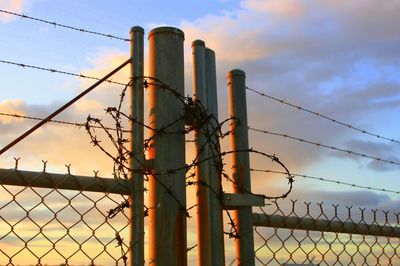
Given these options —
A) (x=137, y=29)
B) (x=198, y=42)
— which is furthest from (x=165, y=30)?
(x=198, y=42)

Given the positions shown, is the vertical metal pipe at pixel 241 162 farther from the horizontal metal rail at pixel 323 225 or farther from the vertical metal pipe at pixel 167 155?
the vertical metal pipe at pixel 167 155

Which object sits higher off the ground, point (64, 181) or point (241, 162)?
point (241, 162)

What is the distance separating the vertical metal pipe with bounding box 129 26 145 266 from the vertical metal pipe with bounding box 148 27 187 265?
0.07 metres

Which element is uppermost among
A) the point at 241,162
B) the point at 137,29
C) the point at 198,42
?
the point at 198,42

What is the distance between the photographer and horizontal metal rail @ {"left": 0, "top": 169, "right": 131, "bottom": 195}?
98.4 inches

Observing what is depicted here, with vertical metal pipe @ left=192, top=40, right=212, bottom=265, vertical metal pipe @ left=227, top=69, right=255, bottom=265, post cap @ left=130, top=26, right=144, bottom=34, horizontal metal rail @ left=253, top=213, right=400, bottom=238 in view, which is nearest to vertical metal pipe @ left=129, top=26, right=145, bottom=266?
post cap @ left=130, top=26, right=144, bottom=34

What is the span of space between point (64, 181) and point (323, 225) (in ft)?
6.49

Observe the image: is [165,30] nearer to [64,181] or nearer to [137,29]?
[137,29]

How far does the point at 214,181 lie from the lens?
3.25 m

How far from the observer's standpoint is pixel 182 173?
292 cm

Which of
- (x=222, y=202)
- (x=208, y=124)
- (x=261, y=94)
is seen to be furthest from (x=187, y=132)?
(x=261, y=94)

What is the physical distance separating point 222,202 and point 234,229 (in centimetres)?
23

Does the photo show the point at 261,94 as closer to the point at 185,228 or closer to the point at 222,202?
the point at 222,202

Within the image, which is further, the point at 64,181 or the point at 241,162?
the point at 241,162
